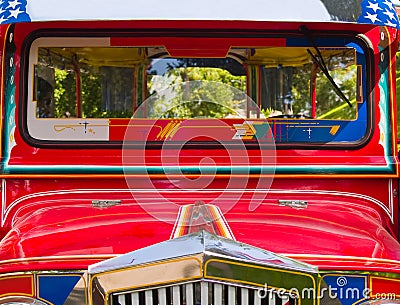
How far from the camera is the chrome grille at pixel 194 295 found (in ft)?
6.76

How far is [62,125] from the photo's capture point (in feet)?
10.7

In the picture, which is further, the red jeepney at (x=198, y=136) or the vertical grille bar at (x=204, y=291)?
the red jeepney at (x=198, y=136)

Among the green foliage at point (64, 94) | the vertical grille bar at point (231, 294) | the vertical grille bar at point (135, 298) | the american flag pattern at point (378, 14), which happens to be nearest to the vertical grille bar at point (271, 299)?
the vertical grille bar at point (231, 294)

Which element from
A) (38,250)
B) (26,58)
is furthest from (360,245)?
(26,58)

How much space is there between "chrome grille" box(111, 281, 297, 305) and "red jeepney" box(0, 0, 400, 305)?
30 cm

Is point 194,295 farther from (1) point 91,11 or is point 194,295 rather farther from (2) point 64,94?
(2) point 64,94

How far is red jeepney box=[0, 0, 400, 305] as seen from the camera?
2.50m

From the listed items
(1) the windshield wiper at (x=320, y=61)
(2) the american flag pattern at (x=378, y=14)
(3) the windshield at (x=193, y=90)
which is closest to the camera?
(2) the american flag pattern at (x=378, y=14)

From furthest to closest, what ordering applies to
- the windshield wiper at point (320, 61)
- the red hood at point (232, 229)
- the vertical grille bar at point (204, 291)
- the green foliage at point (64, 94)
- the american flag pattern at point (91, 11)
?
the green foliage at point (64, 94)
the windshield wiper at point (320, 61)
the american flag pattern at point (91, 11)
the red hood at point (232, 229)
the vertical grille bar at point (204, 291)

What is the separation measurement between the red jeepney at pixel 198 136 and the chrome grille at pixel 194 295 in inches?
11.9

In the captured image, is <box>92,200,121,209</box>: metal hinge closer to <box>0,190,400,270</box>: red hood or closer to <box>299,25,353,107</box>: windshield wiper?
<box>0,190,400,270</box>: red hood

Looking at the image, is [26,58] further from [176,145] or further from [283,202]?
[283,202]

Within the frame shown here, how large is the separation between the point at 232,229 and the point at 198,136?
2.38 ft

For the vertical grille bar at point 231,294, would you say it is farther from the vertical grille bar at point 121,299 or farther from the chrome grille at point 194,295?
the vertical grille bar at point 121,299
